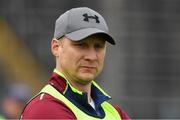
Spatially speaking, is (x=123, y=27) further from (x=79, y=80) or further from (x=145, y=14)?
(x=79, y=80)

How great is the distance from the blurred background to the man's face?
613 cm

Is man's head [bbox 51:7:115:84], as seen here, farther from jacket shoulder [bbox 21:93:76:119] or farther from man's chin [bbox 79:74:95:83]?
jacket shoulder [bbox 21:93:76:119]

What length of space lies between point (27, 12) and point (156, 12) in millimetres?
1666

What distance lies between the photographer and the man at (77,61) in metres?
2.84

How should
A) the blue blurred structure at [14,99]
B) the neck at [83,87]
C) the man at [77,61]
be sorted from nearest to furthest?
1. the man at [77,61]
2. the neck at [83,87]
3. the blue blurred structure at [14,99]

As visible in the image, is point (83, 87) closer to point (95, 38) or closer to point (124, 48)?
point (95, 38)

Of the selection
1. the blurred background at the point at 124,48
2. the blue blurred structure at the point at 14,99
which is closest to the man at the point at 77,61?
the blue blurred structure at the point at 14,99

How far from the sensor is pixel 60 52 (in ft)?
9.68

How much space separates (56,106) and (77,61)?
0.23m

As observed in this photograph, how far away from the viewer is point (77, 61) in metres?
2.91

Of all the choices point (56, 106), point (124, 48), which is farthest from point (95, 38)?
point (124, 48)

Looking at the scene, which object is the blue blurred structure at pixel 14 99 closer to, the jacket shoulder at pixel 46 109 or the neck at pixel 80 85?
the neck at pixel 80 85

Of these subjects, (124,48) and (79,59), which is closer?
(79,59)

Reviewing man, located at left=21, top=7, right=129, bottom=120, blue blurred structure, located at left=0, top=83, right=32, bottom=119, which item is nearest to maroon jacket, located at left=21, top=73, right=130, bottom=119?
man, located at left=21, top=7, right=129, bottom=120
